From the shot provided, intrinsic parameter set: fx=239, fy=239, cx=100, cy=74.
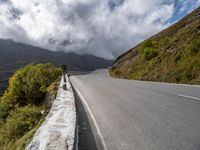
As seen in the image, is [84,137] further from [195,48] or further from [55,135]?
[195,48]

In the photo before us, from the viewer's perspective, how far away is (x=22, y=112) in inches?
565

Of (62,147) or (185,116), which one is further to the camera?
(185,116)

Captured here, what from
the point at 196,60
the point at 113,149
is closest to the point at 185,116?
the point at 113,149

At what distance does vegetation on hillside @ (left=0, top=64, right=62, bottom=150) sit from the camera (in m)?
10.9

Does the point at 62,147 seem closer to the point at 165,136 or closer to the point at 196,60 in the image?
the point at 165,136

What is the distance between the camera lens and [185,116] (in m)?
6.43

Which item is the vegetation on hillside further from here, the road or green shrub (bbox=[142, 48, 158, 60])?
green shrub (bbox=[142, 48, 158, 60])

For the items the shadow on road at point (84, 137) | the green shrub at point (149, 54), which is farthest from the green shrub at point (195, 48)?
the shadow on road at point (84, 137)

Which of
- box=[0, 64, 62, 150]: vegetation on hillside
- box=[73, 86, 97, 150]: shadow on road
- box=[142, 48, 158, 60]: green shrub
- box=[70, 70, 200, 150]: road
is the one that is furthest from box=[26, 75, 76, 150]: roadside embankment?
box=[142, 48, 158, 60]: green shrub

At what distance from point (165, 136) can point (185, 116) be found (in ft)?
6.03

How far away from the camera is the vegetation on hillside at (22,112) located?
427 inches

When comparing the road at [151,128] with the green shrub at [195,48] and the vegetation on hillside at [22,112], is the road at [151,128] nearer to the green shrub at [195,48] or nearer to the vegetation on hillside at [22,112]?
the vegetation on hillside at [22,112]

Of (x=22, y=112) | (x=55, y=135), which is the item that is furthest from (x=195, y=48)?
(x=55, y=135)

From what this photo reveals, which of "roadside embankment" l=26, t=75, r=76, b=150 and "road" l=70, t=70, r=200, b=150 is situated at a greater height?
"roadside embankment" l=26, t=75, r=76, b=150
